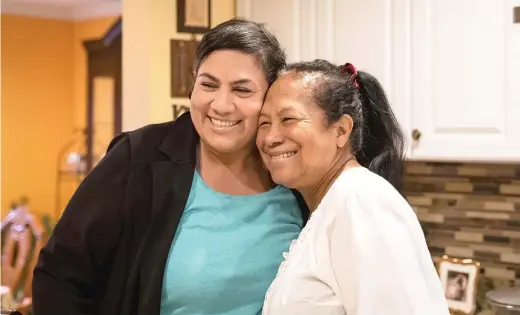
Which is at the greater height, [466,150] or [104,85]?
[104,85]

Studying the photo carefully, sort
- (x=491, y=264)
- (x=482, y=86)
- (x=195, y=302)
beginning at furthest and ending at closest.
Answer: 1. (x=491, y=264)
2. (x=482, y=86)
3. (x=195, y=302)

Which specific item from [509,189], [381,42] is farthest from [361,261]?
[509,189]

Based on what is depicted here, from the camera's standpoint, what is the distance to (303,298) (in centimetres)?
124

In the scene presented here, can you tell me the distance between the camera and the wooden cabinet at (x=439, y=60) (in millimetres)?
2068

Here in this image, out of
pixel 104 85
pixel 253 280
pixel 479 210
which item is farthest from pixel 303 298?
pixel 104 85

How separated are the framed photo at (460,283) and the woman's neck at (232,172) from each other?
1.04 meters

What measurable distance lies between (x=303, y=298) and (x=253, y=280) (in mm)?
274

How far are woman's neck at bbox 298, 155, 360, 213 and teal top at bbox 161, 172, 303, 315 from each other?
15 cm

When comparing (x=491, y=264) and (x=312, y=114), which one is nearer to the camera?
(x=312, y=114)

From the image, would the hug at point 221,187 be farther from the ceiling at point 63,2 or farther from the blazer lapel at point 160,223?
the ceiling at point 63,2

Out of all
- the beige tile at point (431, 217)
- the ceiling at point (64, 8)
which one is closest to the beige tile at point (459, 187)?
the beige tile at point (431, 217)

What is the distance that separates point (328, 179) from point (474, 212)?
1.35 metres

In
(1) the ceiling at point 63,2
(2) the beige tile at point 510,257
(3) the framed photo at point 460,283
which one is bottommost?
(3) the framed photo at point 460,283

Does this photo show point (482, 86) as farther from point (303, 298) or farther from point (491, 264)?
point (303, 298)
